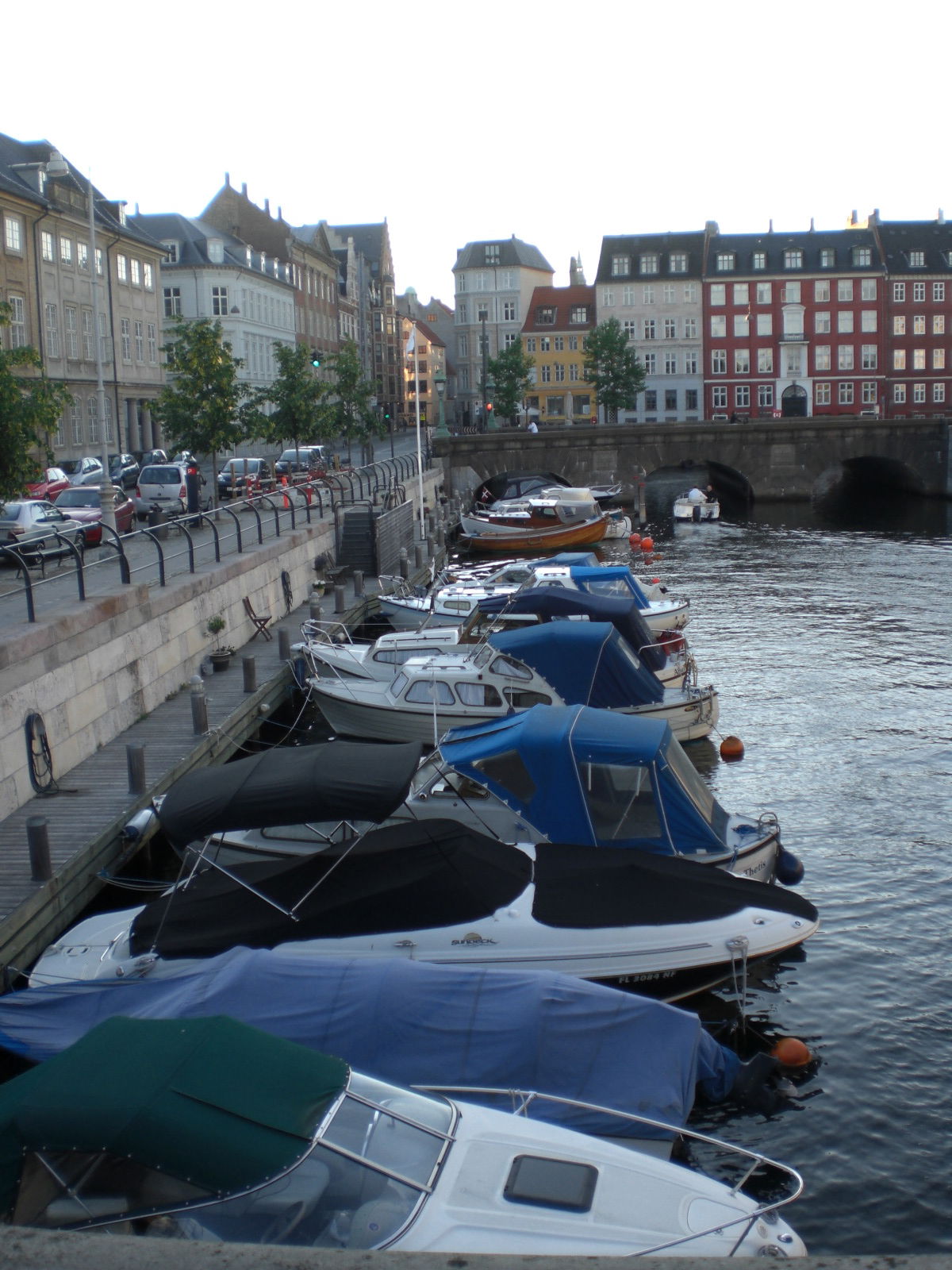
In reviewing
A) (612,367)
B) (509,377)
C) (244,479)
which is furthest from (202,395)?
(509,377)

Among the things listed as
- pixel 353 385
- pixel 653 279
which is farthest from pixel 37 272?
pixel 653 279

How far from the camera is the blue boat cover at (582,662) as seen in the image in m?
22.9

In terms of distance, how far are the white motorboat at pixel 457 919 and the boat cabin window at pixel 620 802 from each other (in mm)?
1588

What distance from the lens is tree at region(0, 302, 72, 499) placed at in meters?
20.5

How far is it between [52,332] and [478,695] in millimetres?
44754

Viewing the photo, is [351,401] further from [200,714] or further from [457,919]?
[457,919]

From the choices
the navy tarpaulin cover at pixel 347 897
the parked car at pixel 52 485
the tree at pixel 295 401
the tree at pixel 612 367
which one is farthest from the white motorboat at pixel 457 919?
the tree at pixel 612 367

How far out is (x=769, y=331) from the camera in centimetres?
10594

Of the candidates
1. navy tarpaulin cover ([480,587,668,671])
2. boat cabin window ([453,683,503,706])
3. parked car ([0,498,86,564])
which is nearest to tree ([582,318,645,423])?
parked car ([0,498,86,564])

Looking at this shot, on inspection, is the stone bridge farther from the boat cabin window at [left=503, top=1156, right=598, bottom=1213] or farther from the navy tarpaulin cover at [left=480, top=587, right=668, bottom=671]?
the boat cabin window at [left=503, top=1156, right=598, bottom=1213]

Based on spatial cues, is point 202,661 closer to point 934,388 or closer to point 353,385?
point 353,385

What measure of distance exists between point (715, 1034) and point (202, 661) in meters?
15.8

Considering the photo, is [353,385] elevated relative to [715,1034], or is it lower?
elevated

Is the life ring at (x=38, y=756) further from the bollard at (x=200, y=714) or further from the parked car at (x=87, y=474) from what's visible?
the parked car at (x=87, y=474)
